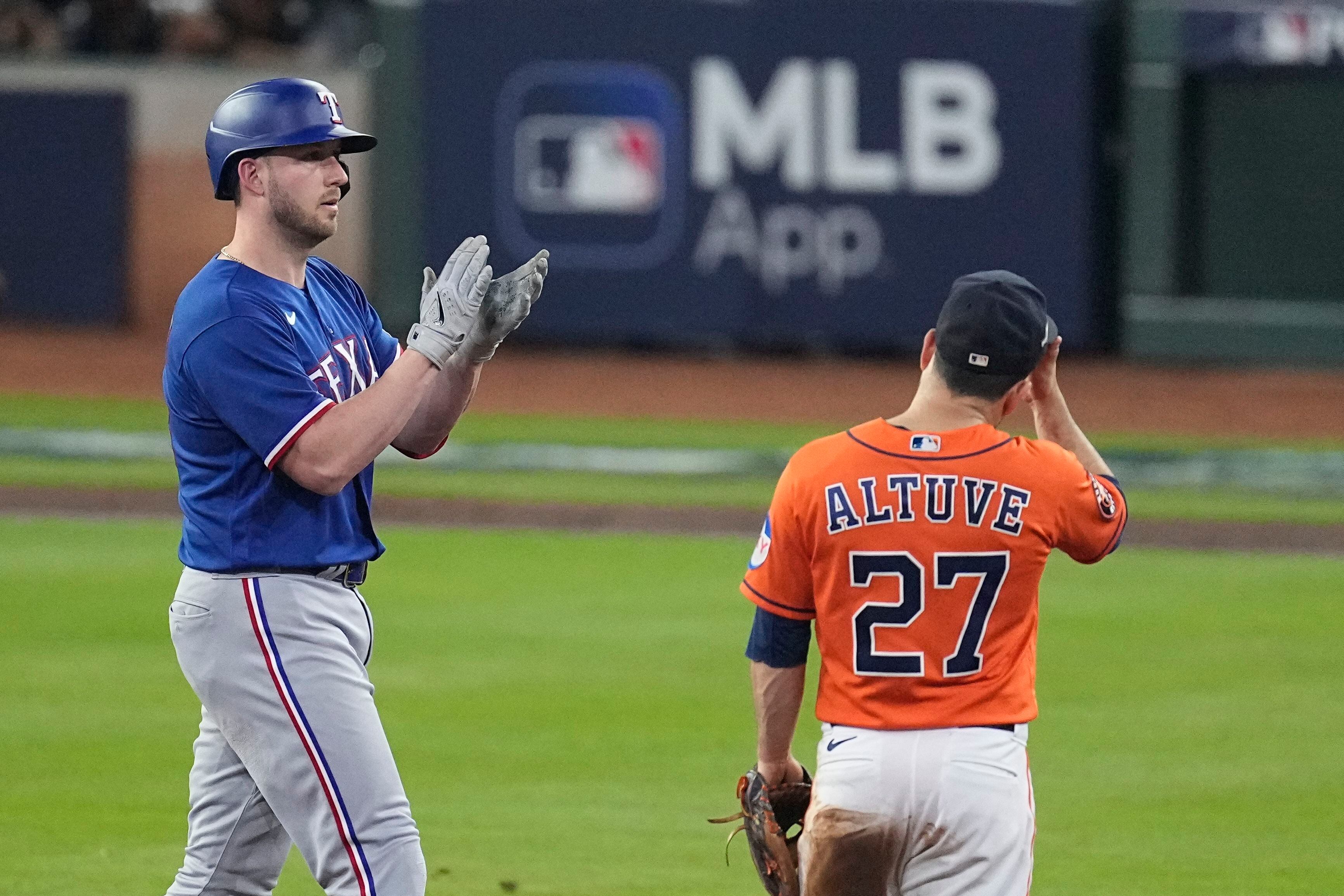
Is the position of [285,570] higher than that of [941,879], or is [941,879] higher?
[285,570]

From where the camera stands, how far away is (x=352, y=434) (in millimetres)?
3996

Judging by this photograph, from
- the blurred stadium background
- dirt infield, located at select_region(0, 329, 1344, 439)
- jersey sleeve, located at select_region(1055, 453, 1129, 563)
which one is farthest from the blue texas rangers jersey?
dirt infield, located at select_region(0, 329, 1344, 439)

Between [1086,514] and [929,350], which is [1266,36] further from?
[1086,514]

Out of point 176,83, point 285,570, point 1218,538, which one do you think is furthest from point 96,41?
point 285,570

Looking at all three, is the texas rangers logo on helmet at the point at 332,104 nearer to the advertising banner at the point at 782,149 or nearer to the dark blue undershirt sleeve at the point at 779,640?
the dark blue undershirt sleeve at the point at 779,640

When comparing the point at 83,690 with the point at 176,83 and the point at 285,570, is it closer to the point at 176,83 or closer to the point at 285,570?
the point at 285,570

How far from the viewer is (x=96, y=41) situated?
2281 centimetres

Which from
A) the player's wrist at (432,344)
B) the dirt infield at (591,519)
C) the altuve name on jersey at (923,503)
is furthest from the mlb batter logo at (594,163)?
the altuve name on jersey at (923,503)

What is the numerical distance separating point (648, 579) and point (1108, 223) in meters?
11.1

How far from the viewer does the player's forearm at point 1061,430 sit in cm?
415

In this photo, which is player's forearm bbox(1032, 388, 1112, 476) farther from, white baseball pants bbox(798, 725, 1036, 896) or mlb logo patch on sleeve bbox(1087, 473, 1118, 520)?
white baseball pants bbox(798, 725, 1036, 896)

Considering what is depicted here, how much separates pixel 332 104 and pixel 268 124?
178 mm

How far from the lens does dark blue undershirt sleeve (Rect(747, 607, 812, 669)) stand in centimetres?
385

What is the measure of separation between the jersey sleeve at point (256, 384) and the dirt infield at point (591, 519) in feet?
27.5
